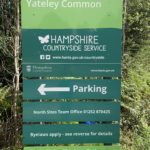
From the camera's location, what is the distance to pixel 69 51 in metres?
3.67

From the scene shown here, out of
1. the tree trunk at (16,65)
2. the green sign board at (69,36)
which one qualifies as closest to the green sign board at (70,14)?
the green sign board at (69,36)

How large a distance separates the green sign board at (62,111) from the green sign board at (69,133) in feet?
0.25

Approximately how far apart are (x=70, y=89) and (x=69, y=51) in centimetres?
39

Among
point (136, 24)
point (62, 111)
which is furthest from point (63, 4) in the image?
point (136, 24)

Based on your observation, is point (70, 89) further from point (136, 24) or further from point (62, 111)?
point (136, 24)

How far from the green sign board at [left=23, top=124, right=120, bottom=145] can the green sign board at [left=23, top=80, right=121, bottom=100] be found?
1.01 feet

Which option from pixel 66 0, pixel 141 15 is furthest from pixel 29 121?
pixel 141 15

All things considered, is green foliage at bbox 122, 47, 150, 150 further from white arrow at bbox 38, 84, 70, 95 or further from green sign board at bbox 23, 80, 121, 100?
white arrow at bbox 38, 84, 70, 95

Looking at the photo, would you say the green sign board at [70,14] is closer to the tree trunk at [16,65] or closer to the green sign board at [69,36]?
the green sign board at [69,36]

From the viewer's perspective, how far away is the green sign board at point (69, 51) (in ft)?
12.0

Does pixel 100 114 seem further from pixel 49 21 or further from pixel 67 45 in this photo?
pixel 49 21

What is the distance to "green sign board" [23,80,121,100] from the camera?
12.2 ft

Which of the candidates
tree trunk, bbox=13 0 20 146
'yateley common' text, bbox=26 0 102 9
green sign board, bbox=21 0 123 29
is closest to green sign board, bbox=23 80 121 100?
green sign board, bbox=21 0 123 29

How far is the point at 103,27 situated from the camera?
3.67 meters
